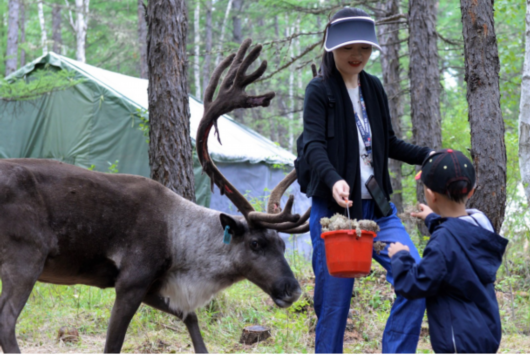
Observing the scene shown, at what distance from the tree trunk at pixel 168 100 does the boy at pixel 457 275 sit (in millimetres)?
3537

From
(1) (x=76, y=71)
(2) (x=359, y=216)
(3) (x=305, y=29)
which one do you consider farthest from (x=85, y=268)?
(3) (x=305, y=29)

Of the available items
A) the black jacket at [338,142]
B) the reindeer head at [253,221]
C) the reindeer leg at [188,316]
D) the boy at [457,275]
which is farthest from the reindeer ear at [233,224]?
the boy at [457,275]

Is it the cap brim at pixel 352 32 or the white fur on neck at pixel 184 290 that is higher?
the cap brim at pixel 352 32

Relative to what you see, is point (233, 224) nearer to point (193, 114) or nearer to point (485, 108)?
point (485, 108)

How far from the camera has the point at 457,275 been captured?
2900 mm

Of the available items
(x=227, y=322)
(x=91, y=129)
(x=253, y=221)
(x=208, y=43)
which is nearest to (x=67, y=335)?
(x=227, y=322)

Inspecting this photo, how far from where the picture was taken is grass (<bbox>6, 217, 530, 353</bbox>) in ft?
17.7

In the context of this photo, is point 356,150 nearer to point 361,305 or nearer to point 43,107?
point 361,305

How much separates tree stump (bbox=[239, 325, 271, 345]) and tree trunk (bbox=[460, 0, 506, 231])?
242cm

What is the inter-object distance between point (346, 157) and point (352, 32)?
0.75 meters

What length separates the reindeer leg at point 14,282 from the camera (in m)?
3.94

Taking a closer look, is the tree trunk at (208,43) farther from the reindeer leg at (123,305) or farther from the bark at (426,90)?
the reindeer leg at (123,305)


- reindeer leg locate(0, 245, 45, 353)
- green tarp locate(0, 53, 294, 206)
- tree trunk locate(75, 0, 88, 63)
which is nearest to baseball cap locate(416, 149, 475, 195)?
reindeer leg locate(0, 245, 45, 353)

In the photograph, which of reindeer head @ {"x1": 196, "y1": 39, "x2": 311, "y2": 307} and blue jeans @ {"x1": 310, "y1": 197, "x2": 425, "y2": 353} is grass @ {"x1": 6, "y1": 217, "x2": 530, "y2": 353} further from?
blue jeans @ {"x1": 310, "y1": 197, "x2": 425, "y2": 353}
